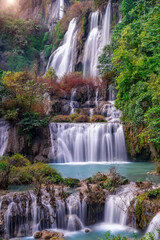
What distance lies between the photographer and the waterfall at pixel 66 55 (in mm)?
34125

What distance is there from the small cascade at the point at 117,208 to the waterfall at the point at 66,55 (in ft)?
87.9

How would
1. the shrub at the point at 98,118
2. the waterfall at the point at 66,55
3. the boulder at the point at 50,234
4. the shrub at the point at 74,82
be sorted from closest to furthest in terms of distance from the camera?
the boulder at the point at 50,234 < the shrub at the point at 98,118 < the shrub at the point at 74,82 < the waterfall at the point at 66,55

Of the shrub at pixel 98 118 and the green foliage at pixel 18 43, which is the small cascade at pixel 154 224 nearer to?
the shrub at pixel 98 118

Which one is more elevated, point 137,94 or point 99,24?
point 99,24

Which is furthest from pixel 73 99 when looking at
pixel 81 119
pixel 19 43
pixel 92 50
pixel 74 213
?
pixel 19 43

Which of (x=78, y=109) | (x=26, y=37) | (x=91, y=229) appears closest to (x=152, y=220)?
(x=91, y=229)

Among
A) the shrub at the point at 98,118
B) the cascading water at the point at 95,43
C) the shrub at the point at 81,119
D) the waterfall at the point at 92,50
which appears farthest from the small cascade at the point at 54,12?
the shrub at the point at 98,118

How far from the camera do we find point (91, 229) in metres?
6.95

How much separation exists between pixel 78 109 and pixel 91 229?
54.5 ft

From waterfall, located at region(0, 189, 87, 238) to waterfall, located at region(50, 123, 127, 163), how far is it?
9.80 m

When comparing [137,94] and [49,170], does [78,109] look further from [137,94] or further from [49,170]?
[49,170]

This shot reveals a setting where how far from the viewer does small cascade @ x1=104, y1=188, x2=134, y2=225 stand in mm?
7184

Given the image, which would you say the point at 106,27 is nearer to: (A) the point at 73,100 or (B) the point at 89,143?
(A) the point at 73,100

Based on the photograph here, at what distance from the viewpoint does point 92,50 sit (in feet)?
108
